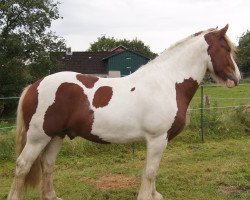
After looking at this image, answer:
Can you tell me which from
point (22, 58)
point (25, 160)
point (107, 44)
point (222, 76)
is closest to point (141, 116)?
point (222, 76)

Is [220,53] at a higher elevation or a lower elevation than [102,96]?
higher

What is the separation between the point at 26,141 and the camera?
384 cm

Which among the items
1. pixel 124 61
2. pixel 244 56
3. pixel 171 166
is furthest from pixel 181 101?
pixel 244 56

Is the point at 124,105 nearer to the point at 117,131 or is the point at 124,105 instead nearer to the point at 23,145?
the point at 117,131

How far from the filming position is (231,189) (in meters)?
4.74

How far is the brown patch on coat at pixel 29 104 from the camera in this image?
148 inches

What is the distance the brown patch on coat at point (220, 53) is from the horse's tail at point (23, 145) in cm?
212

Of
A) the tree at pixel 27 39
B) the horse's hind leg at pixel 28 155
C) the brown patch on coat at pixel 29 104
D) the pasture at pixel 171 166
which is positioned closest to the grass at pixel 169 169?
the pasture at pixel 171 166

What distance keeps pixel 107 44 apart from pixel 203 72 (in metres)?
68.2

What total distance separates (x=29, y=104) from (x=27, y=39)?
1968 centimetres

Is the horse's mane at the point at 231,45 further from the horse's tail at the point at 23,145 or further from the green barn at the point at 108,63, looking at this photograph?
the green barn at the point at 108,63

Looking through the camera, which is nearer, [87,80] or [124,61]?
[87,80]

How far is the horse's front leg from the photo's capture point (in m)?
3.74

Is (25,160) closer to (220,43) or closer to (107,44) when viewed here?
(220,43)
